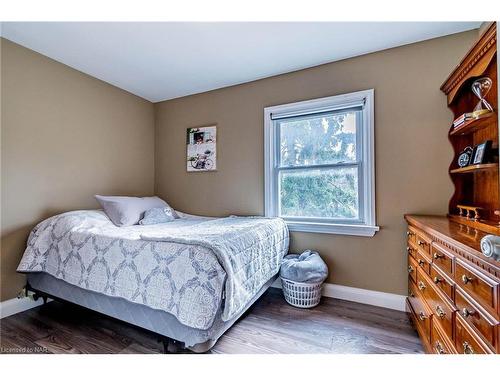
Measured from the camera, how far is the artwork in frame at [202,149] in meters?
2.94

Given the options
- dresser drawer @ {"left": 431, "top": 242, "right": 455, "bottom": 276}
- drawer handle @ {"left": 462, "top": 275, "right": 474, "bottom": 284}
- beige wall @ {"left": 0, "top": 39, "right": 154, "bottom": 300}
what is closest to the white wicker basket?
dresser drawer @ {"left": 431, "top": 242, "right": 455, "bottom": 276}

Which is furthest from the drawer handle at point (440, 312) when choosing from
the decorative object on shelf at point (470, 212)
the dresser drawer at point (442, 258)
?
the decorative object on shelf at point (470, 212)

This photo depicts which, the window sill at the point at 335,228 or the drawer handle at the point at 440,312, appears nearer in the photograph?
the drawer handle at the point at 440,312

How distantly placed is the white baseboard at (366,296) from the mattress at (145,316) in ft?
3.75

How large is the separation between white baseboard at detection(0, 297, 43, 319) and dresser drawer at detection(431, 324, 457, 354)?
310 cm

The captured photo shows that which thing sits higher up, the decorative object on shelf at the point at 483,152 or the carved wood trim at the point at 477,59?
the carved wood trim at the point at 477,59

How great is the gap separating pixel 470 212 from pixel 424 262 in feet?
1.79

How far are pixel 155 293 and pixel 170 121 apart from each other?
8.24ft

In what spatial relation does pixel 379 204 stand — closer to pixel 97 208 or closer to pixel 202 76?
pixel 202 76

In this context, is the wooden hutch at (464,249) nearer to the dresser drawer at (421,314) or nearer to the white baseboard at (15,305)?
the dresser drawer at (421,314)

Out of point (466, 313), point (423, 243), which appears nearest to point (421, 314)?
point (423, 243)

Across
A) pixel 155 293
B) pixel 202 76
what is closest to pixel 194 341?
pixel 155 293

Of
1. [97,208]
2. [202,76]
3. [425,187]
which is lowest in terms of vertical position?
[97,208]

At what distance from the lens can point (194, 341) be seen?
1325 millimetres
